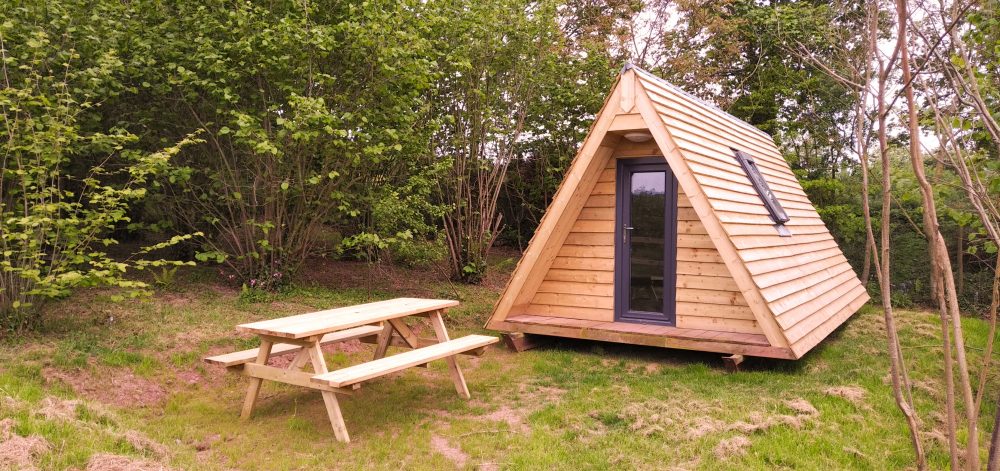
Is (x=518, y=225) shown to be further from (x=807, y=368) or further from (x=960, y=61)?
(x=960, y=61)

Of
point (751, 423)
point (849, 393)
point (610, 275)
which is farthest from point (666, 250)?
point (751, 423)

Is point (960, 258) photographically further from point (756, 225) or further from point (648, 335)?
point (648, 335)

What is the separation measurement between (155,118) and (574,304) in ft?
18.2

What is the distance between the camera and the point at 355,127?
801 cm

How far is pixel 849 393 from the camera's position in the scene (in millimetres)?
5098

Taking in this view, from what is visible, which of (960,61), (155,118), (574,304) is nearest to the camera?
(960,61)

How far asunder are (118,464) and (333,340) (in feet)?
6.80

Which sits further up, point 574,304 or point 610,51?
point 610,51

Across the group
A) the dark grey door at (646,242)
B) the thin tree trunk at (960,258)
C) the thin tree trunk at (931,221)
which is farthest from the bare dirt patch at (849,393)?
the thin tree trunk at (960,258)

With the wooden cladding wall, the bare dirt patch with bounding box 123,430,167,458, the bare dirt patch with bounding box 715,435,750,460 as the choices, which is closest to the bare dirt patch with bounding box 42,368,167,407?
the bare dirt patch with bounding box 123,430,167,458

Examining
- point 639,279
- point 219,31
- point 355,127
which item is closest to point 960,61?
point 639,279

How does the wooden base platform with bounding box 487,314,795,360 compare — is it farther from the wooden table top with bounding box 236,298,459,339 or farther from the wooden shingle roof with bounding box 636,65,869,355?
the wooden table top with bounding box 236,298,459,339

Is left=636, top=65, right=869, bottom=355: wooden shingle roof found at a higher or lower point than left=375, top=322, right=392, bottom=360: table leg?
higher

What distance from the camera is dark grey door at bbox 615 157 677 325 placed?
22.5 feet
